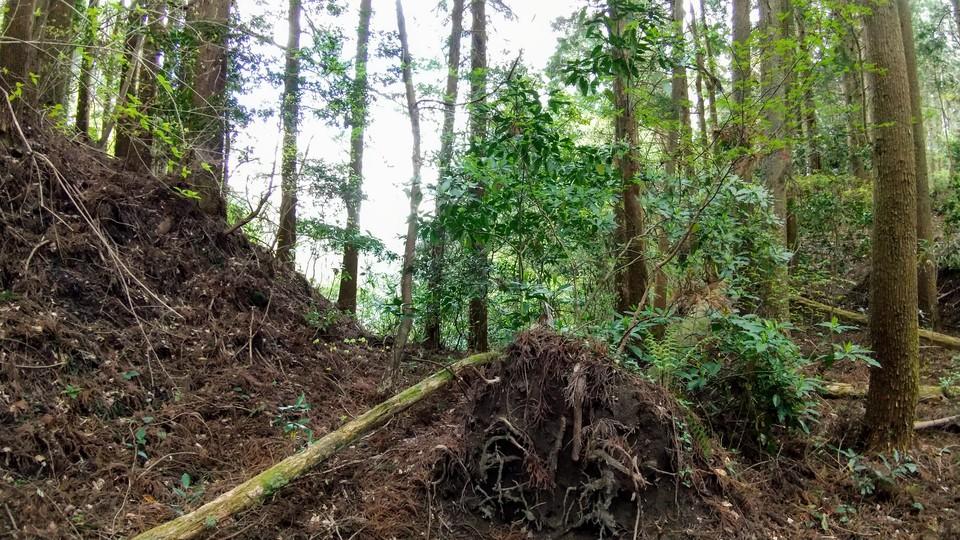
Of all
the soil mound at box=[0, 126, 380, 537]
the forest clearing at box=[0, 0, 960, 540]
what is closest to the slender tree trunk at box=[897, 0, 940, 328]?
the forest clearing at box=[0, 0, 960, 540]

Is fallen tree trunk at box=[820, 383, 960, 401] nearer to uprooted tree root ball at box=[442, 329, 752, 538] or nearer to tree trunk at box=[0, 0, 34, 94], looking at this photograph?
uprooted tree root ball at box=[442, 329, 752, 538]

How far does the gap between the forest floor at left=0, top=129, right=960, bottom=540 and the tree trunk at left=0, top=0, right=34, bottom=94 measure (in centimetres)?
63

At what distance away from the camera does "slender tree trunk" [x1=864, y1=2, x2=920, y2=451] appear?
181 inches

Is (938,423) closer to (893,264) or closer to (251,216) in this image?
(893,264)

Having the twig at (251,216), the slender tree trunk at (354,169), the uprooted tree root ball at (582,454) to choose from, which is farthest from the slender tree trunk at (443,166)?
the twig at (251,216)

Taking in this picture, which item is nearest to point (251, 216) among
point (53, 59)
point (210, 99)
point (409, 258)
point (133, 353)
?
point (210, 99)

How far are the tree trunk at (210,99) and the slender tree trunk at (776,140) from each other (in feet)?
21.6

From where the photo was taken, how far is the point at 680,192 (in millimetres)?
5531

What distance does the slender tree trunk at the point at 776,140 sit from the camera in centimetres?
537

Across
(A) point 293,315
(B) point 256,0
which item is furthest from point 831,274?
(B) point 256,0

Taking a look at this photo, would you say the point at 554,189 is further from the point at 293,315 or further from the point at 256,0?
the point at 256,0

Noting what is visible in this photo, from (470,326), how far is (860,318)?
20.8 ft

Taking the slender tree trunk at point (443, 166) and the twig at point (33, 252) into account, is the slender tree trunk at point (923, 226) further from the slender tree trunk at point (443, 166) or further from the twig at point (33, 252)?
the twig at point (33, 252)

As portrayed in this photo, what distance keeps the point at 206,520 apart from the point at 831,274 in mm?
10754
